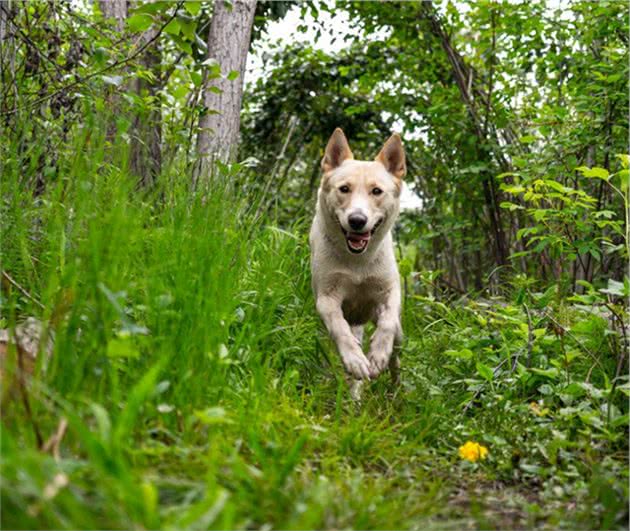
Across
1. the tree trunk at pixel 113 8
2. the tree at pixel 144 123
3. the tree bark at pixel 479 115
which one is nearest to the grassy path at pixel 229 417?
the tree at pixel 144 123

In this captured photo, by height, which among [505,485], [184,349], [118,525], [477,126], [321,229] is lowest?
[505,485]

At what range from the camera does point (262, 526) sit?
1.74 meters

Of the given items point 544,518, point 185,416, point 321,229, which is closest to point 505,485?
point 544,518

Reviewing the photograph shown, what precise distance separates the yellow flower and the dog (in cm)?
125

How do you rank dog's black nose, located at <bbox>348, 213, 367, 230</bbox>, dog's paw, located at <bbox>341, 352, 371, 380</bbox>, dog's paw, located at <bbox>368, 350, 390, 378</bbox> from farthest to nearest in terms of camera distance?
dog's black nose, located at <bbox>348, 213, 367, 230</bbox>
dog's paw, located at <bbox>368, 350, 390, 378</bbox>
dog's paw, located at <bbox>341, 352, 371, 380</bbox>

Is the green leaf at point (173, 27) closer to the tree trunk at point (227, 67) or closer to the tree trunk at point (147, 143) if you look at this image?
the tree trunk at point (147, 143)

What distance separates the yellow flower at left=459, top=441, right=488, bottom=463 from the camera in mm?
→ 2730

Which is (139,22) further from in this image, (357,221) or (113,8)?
(113,8)

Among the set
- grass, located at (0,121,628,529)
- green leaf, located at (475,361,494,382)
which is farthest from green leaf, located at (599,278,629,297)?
green leaf, located at (475,361,494,382)

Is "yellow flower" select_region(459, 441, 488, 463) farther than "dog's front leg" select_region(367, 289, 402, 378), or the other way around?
"dog's front leg" select_region(367, 289, 402, 378)

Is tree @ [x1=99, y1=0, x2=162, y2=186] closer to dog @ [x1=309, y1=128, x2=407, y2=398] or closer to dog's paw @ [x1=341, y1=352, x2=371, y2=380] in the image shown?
dog @ [x1=309, y1=128, x2=407, y2=398]

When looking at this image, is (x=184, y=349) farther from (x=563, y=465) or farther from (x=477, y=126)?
(x=477, y=126)

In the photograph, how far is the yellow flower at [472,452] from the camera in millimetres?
2730

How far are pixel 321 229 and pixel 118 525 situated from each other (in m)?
3.19
